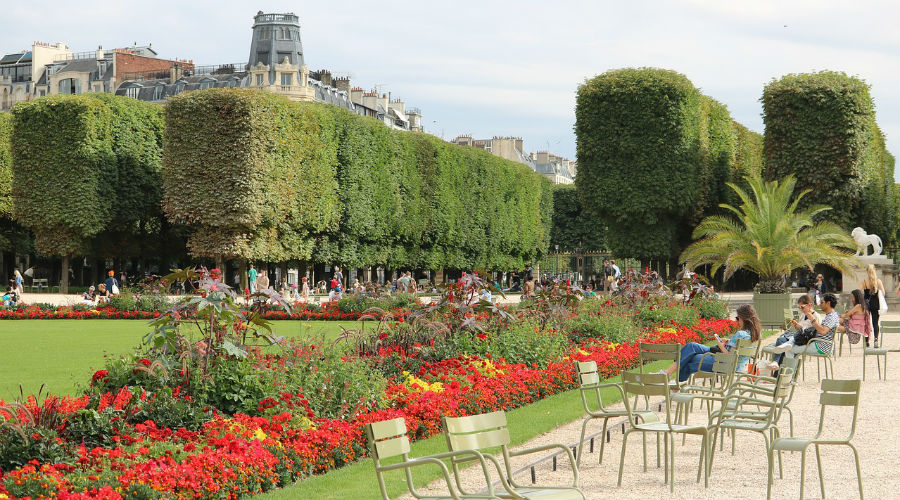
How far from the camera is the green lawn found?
10508 mm

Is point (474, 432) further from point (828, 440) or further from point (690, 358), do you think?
point (690, 358)

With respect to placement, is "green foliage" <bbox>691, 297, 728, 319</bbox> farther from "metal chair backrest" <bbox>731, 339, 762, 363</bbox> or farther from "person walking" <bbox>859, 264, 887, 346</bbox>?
"metal chair backrest" <bbox>731, 339, 762, 363</bbox>

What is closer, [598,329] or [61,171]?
[598,329]

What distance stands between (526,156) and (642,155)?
191 ft

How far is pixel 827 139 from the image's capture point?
31.5 metres

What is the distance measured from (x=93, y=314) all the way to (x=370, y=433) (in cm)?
2088

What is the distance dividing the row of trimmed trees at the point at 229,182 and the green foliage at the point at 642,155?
347 inches

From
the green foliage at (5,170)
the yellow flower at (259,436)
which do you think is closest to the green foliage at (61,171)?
the green foliage at (5,170)

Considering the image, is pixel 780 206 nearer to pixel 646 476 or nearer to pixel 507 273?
pixel 646 476

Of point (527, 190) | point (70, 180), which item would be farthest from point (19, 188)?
point (527, 190)

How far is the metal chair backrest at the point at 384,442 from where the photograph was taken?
14.9ft

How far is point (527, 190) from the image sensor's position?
51.2 m

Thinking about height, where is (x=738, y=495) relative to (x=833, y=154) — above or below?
below

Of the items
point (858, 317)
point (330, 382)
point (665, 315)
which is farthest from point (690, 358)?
point (665, 315)
